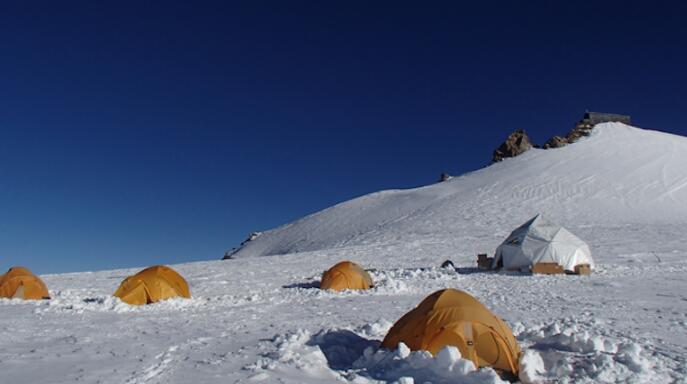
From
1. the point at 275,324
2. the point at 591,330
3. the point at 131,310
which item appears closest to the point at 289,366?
the point at 275,324

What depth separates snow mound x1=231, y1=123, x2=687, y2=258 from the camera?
41.8 metres

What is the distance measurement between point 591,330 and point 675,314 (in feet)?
9.72

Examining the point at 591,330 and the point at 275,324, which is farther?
the point at 275,324

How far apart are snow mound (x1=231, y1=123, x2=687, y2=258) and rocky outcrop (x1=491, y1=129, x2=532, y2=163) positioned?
482 cm

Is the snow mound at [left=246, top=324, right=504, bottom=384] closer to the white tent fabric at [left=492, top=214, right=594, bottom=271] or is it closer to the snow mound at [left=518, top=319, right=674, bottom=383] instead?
the snow mound at [left=518, top=319, right=674, bottom=383]

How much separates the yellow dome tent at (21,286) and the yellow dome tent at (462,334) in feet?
43.1

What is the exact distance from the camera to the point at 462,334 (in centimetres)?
862

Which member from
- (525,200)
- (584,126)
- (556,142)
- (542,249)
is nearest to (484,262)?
(542,249)

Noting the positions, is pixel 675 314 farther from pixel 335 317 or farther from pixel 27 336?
pixel 27 336

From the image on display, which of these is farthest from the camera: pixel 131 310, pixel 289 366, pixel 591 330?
pixel 131 310

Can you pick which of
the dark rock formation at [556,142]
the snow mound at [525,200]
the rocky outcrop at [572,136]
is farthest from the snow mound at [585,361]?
the rocky outcrop at [572,136]

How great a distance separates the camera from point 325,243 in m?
47.8

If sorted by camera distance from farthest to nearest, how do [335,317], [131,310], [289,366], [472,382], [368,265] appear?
[368,265] < [131,310] < [335,317] < [289,366] < [472,382]

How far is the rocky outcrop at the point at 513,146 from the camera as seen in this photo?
7300cm
